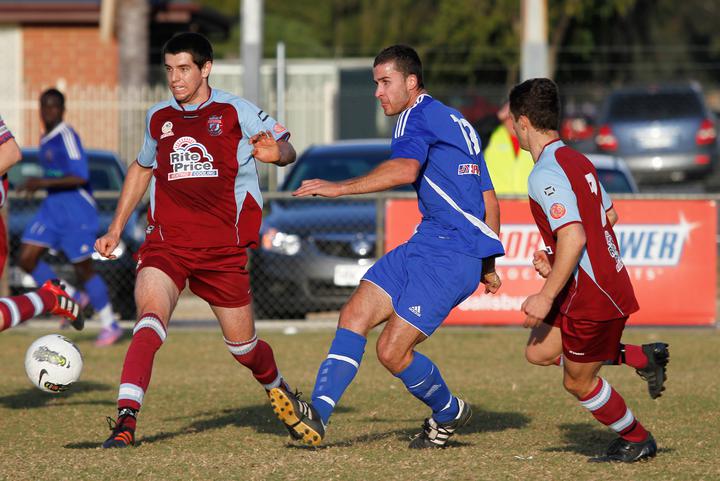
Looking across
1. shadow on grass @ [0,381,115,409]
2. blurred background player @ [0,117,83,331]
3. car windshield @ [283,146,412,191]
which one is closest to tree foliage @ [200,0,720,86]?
car windshield @ [283,146,412,191]

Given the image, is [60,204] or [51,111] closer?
[51,111]

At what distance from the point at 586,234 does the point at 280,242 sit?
6.66m

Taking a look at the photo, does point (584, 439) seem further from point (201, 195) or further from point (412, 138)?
point (201, 195)

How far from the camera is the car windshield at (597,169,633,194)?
530 inches

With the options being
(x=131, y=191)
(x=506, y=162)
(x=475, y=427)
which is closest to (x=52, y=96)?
(x=506, y=162)

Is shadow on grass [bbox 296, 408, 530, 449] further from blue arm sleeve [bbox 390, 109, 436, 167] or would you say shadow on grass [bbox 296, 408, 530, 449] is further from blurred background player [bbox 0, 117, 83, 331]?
blurred background player [bbox 0, 117, 83, 331]

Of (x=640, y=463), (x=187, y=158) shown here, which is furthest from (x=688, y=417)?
(x=187, y=158)

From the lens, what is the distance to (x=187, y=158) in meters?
7.00

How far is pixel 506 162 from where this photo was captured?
12250 mm

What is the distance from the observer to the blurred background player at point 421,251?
6590 mm

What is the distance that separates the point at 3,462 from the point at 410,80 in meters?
2.84

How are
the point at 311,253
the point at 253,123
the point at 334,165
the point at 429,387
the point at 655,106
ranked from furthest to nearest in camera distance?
the point at 655,106
the point at 334,165
the point at 311,253
the point at 253,123
the point at 429,387

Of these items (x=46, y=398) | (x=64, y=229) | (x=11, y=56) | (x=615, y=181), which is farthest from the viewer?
(x=11, y=56)

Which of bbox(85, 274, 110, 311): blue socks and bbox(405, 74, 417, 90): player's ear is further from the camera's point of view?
bbox(85, 274, 110, 311): blue socks
